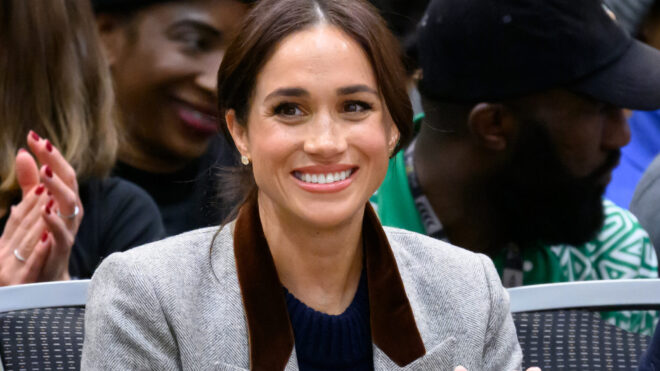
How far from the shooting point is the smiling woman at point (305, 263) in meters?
1.83

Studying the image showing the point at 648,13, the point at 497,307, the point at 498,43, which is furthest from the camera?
the point at 648,13

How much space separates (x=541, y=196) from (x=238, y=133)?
142 centimetres

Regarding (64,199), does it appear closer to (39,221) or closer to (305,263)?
(39,221)

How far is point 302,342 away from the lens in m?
1.93

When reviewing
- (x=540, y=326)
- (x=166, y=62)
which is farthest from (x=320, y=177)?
(x=166, y=62)

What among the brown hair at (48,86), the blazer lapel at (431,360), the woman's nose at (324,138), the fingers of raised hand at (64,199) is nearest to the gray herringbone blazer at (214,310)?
the blazer lapel at (431,360)

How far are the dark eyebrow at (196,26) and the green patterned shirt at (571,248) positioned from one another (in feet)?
2.44

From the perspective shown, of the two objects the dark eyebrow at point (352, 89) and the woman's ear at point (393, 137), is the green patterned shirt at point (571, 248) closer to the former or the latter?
the woman's ear at point (393, 137)

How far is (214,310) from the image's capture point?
1.88 m

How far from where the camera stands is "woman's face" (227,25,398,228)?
185 centimetres

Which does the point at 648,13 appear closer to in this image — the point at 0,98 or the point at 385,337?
the point at 385,337

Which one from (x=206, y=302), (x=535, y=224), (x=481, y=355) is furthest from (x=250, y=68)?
(x=535, y=224)

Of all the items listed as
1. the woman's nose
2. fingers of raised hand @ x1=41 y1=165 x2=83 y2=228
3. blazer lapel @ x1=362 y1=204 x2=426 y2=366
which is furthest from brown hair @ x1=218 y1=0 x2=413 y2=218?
fingers of raised hand @ x1=41 y1=165 x2=83 y2=228

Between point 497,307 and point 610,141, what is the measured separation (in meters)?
1.27
